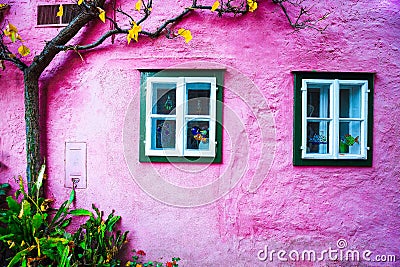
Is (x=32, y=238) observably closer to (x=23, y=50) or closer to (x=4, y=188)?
(x=4, y=188)

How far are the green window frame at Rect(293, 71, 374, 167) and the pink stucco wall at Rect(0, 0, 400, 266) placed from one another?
0.09m

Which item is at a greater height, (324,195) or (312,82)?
(312,82)

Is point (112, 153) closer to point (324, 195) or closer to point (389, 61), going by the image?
point (324, 195)

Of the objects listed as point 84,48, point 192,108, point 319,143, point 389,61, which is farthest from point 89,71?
point 389,61

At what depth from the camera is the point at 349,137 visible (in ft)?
13.2

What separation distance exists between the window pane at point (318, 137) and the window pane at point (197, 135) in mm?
1164

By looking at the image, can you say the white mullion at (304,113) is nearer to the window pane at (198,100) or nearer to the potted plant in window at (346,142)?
the potted plant in window at (346,142)

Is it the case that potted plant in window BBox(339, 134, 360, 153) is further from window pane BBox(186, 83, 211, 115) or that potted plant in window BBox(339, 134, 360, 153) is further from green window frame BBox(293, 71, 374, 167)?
window pane BBox(186, 83, 211, 115)

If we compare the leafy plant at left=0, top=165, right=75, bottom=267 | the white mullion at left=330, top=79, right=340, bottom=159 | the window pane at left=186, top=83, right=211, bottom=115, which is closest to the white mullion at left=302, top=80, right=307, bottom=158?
the white mullion at left=330, top=79, right=340, bottom=159

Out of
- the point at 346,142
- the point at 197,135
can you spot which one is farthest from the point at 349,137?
the point at 197,135

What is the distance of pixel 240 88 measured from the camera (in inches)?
157

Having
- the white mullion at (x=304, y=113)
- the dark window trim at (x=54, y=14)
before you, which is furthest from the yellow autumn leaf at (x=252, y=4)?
the dark window trim at (x=54, y=14)

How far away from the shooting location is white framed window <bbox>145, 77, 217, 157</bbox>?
397cm

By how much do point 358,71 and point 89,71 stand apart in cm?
307
